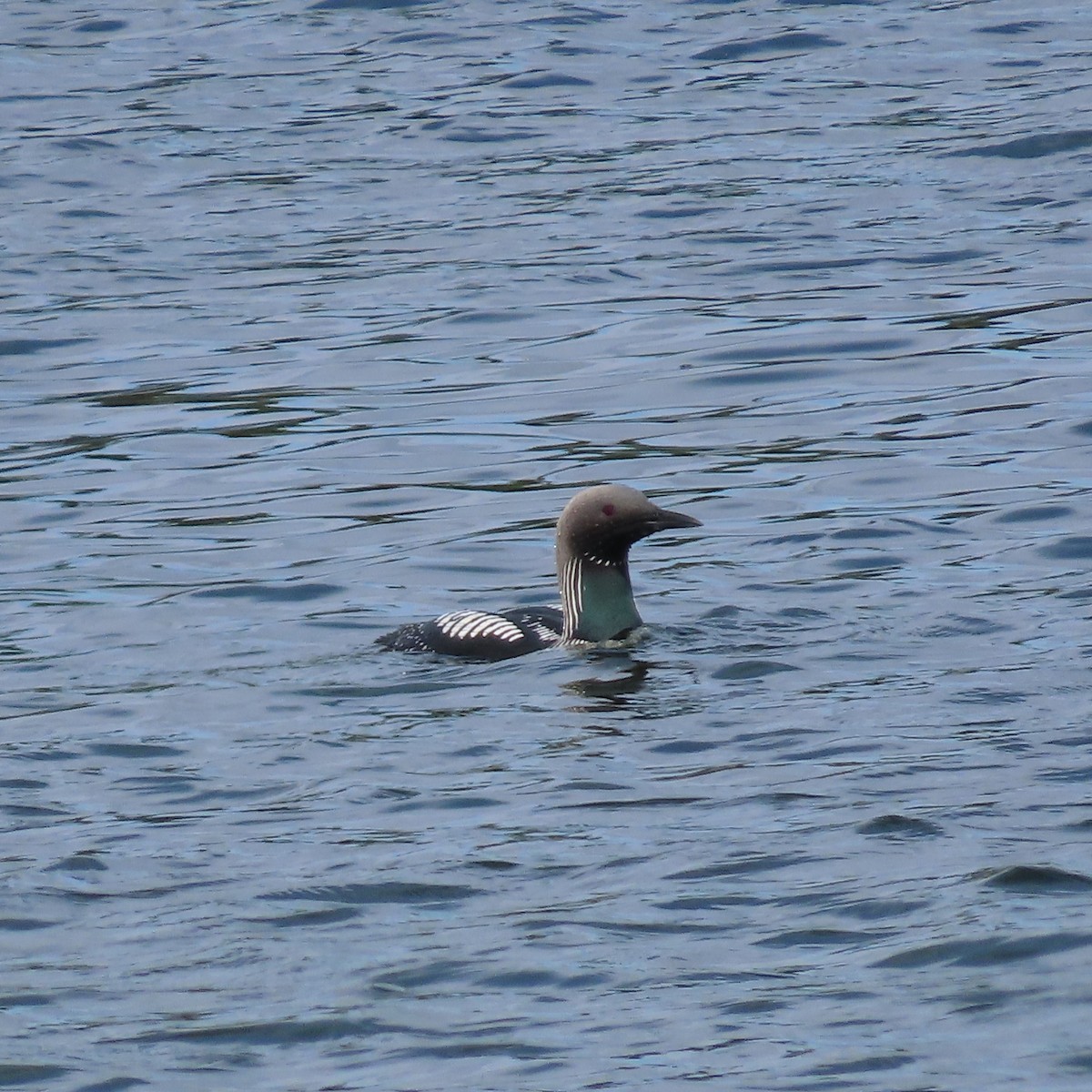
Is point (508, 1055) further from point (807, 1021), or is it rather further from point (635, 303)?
point (635, 303)

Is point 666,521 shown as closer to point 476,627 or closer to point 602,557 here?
point 602,557

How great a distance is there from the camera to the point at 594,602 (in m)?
10.9

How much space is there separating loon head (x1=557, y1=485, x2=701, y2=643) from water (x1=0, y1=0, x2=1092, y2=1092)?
243mm

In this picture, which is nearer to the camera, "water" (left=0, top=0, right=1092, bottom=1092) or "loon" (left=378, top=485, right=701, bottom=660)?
"water" (left=0, top=0, right=1092, bottom=1092)

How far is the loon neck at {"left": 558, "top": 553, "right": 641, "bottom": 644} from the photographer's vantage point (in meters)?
10.9

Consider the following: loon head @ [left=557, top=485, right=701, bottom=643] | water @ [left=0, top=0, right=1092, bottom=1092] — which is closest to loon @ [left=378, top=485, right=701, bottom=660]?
loon head @ [left=557, top=485, right=701, bottom=643]

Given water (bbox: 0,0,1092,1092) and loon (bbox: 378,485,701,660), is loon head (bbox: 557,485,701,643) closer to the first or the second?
loon (bbox: 378,485,701,660)

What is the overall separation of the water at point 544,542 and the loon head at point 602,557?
0.24 metres

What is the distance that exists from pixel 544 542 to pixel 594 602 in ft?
7.05

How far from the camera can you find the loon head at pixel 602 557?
10.9 m

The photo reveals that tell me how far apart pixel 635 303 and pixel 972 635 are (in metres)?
8.19

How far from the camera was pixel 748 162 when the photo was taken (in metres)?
22.3

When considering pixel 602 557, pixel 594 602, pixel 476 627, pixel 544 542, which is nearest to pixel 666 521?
pixel 602 557

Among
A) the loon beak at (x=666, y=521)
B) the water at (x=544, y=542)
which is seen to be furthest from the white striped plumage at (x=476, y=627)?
the loon beak at (x=666, y=521)
